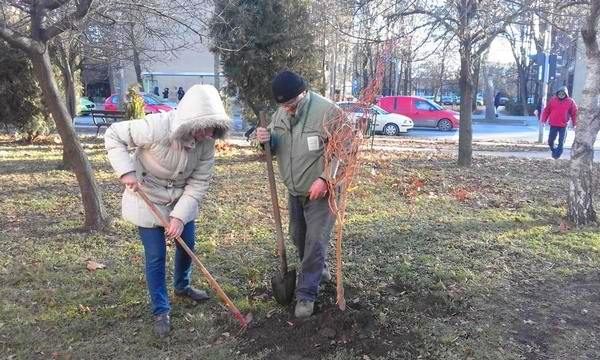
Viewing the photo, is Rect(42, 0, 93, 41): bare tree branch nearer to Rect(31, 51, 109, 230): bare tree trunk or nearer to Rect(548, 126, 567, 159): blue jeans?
Rect(31, 51, 109, 230): bare tree trunk

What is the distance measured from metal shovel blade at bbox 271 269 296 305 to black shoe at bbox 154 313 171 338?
72 cm

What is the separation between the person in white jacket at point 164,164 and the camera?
3.13 meters

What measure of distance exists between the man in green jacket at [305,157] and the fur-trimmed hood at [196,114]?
1.17ft

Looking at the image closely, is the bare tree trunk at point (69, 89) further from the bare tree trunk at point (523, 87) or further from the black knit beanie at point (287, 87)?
the bare tree trunk at point (523, 87)

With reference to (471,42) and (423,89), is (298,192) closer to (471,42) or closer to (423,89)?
(471,42)

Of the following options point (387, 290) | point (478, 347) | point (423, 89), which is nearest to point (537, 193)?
point (387, 290)

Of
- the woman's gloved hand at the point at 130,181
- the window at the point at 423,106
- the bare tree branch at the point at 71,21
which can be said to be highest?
the bare tree branch at the point at 71,21

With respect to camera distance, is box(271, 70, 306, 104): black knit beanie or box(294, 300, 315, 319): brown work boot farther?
box(294, 300, 315, 319): brown work boot

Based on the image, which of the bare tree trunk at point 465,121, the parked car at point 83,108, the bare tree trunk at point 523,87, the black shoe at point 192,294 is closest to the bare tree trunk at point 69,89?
the parked car at point 83,108

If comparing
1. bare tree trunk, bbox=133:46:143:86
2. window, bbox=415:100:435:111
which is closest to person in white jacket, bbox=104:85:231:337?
bare tree trunk, bbox=133:46:143:86

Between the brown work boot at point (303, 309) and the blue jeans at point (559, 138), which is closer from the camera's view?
the brown work boot at point (303, 309)

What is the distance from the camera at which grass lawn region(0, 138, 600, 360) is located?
323 cm

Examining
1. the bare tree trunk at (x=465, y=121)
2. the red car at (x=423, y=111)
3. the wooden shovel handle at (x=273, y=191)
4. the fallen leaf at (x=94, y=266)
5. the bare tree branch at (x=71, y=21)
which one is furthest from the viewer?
the red car at (x=423, y=111)

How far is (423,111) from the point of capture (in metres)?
24.0
